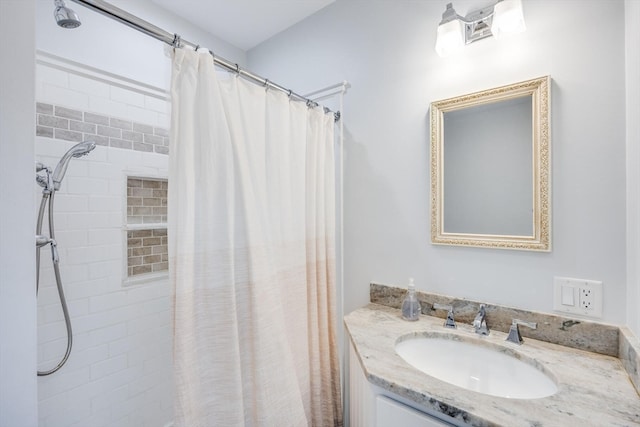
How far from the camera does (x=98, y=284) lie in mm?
1502

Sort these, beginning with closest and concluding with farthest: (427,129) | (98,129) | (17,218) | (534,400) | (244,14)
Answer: (17,218) → (534,400) → (427,129) → (98,129) → (244,14)

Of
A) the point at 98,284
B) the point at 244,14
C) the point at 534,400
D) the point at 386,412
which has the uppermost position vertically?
the point at 244,14

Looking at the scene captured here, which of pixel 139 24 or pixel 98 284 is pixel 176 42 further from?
pixel 98 284

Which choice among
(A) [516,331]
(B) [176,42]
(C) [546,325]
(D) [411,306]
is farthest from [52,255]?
(C) [546,325]

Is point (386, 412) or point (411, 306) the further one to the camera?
point (411, 306)

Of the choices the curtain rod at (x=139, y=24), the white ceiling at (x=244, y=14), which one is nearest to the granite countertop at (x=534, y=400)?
the curtain rod at (x=139, y=24)

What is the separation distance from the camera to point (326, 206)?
5.17 feet

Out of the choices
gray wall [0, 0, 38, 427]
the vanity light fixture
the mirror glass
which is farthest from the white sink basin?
the vanity light fixture

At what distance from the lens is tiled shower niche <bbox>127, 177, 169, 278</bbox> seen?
1.64 meters

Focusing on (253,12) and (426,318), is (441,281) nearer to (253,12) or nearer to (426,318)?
(426,318)

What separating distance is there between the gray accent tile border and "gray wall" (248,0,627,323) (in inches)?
36.6

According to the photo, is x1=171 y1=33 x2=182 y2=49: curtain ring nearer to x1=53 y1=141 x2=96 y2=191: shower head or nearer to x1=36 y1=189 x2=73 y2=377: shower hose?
x1=53 y1=141 x2=96 y2=191: shower head

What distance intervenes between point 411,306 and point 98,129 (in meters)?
1.80

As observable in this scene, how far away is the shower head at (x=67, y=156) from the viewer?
4.32 ft
